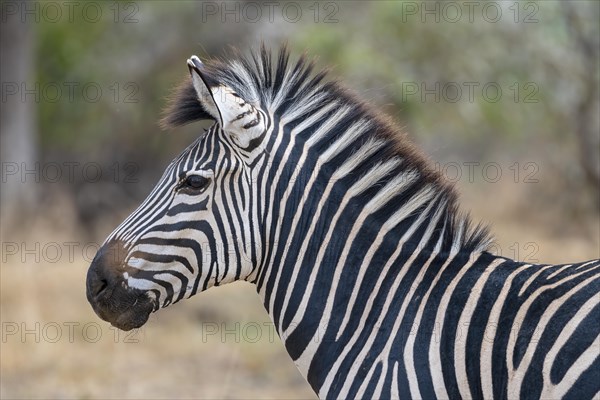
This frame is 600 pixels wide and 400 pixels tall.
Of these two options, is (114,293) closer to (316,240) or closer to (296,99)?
(316,240)

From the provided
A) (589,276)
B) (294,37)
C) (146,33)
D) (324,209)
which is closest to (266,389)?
(324,209)

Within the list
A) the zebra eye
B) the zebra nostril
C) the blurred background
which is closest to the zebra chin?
the zebra nostril

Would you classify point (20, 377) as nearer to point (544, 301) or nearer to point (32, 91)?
point (544, 301)

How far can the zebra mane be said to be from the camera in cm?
397

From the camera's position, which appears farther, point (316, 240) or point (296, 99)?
point (296, 99)

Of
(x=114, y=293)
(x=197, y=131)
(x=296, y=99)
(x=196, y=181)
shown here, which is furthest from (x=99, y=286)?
(x=197, y=131)

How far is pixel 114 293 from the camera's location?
3.91 meters

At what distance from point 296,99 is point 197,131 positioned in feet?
45.5

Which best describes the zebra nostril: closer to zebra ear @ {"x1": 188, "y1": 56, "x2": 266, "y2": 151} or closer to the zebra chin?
the zebra chin

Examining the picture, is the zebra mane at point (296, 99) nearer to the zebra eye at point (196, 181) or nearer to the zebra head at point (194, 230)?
the zebra head at point (194, 230)

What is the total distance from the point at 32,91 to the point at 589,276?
15.9m

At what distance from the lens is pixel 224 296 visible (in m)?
12.4

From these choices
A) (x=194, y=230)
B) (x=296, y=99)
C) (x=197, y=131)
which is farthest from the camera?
(x=197, y=131)

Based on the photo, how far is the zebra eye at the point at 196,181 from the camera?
12.8 ft
